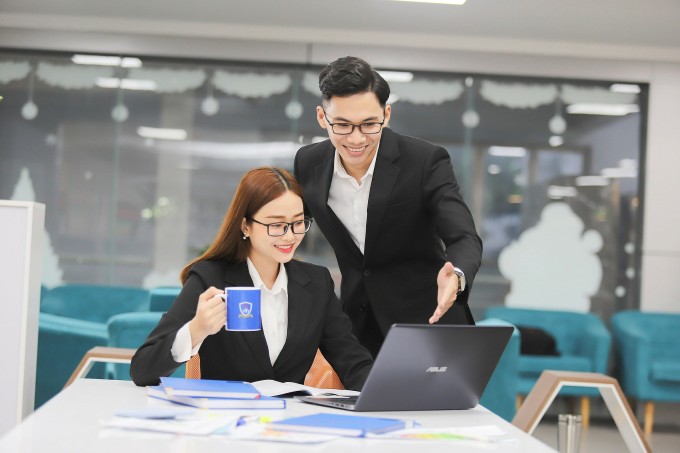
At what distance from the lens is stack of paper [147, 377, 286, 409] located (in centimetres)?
183

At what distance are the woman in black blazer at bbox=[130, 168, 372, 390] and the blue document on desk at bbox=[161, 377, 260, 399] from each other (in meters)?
0.32

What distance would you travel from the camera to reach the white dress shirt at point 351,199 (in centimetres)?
271

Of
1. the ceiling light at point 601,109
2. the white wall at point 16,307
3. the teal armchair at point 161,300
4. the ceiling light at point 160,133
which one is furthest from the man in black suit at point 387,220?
the ceiling light at point 601,109

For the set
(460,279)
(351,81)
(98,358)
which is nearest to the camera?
(460,279)

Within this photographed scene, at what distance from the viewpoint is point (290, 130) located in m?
7.30

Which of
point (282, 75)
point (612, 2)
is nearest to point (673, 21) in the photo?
point (612, 2)

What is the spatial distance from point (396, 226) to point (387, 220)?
35 millimetres

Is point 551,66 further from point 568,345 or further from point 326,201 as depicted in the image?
point 326,201

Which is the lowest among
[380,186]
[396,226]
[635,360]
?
[635,360]

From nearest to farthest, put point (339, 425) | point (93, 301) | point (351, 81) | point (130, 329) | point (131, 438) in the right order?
point (131, 438) < point (339, 425) < point (351, 81) < point (130, 329) < point (93, 301)

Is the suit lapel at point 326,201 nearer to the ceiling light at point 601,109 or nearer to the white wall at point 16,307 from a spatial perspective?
the white wall at point 16,307

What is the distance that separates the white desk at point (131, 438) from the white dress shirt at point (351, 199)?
0.91m

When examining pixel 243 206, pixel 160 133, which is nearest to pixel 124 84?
pixel 160 133

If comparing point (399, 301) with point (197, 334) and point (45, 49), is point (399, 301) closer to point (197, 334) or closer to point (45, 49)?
point (197, 334)
